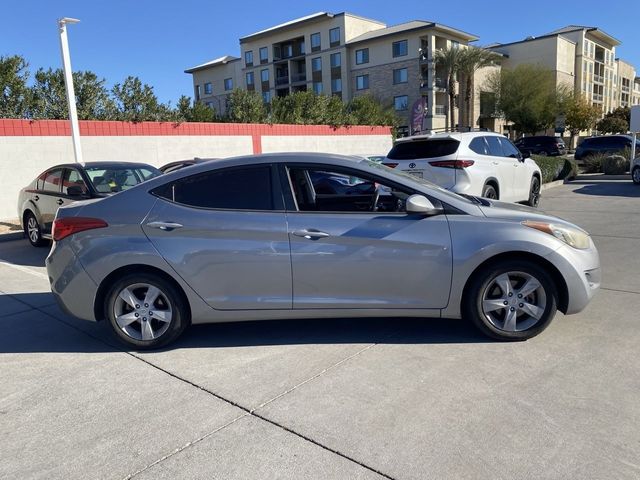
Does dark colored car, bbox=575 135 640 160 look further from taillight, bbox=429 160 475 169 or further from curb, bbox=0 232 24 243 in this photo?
curb, bbox=0 232 24 243

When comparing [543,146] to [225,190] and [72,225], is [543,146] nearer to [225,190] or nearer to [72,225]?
[225,190]

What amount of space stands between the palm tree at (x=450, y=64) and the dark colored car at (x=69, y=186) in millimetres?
44990

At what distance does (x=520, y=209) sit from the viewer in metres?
4.36

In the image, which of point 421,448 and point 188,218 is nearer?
point 421,448

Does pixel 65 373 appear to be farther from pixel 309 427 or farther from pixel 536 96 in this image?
pixel 536 96

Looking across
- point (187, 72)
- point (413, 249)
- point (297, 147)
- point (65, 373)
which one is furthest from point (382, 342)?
point (187, 72)

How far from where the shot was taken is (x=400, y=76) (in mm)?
51656

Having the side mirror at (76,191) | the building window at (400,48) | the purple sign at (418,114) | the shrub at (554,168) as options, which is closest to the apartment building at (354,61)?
the building window at (400,48)

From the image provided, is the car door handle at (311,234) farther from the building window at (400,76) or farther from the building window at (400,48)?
the building window at (400,48)

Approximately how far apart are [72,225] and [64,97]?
1146cm

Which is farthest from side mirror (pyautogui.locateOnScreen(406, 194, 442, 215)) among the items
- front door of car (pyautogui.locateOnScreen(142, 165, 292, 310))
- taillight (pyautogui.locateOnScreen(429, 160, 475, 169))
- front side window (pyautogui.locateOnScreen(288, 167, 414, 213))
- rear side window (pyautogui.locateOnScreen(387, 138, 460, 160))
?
rear side window (pyautogui.locateOnScreen(387, 138, 460, 160))

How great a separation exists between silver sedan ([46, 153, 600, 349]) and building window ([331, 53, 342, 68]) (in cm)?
5493

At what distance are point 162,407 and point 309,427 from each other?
39.7 inches

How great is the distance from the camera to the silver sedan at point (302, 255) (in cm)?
396
